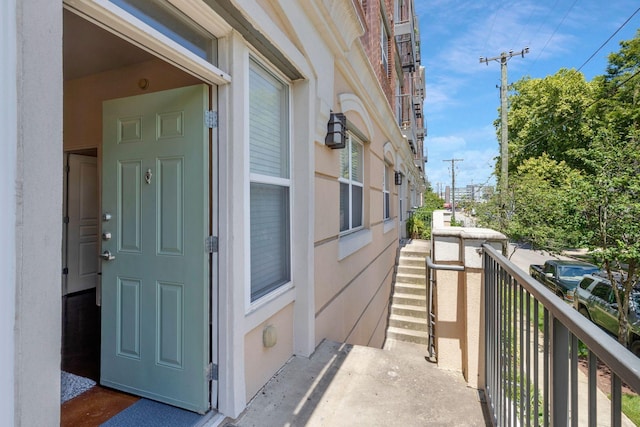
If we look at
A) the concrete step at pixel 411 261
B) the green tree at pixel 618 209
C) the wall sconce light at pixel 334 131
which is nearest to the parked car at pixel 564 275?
the green tree at pixel 618 209

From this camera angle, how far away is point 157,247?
241 centimetres

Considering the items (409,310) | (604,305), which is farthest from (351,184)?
(604,305)

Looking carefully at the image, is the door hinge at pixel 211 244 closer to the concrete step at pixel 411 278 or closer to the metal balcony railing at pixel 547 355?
the metal balcony railing at pixel 547 355

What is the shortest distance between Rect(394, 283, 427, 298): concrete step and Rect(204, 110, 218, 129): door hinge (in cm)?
617

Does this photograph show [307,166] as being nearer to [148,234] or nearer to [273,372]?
[148,234]

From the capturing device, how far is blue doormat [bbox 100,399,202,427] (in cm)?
214

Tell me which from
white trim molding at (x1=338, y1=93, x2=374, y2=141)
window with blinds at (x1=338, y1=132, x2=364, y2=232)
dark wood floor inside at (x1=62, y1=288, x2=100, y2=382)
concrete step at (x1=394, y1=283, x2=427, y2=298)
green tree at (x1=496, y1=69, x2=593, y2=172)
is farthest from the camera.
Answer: green tree at (x1=496, y1=69, x2=593, y2=172)

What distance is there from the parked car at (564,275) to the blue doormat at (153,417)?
9.67 metres

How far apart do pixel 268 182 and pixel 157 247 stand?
0.95 metres

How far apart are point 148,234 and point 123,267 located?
13.6 inches

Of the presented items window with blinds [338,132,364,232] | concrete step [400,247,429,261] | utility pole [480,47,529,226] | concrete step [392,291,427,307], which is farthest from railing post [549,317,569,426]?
utility pole [480,47,529,226]

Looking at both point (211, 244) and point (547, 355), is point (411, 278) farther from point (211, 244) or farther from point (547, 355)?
point (547, 355)

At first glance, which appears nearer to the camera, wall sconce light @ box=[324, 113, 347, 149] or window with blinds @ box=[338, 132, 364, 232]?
wall sconce light @ box=[324, 113, 347, 149]

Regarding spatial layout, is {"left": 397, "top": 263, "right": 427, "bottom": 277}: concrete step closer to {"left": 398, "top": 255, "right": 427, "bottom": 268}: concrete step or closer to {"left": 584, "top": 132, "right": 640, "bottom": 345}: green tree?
{"left": 398, "top": 255, "right": 427, "bottom": 268}: concrete step
